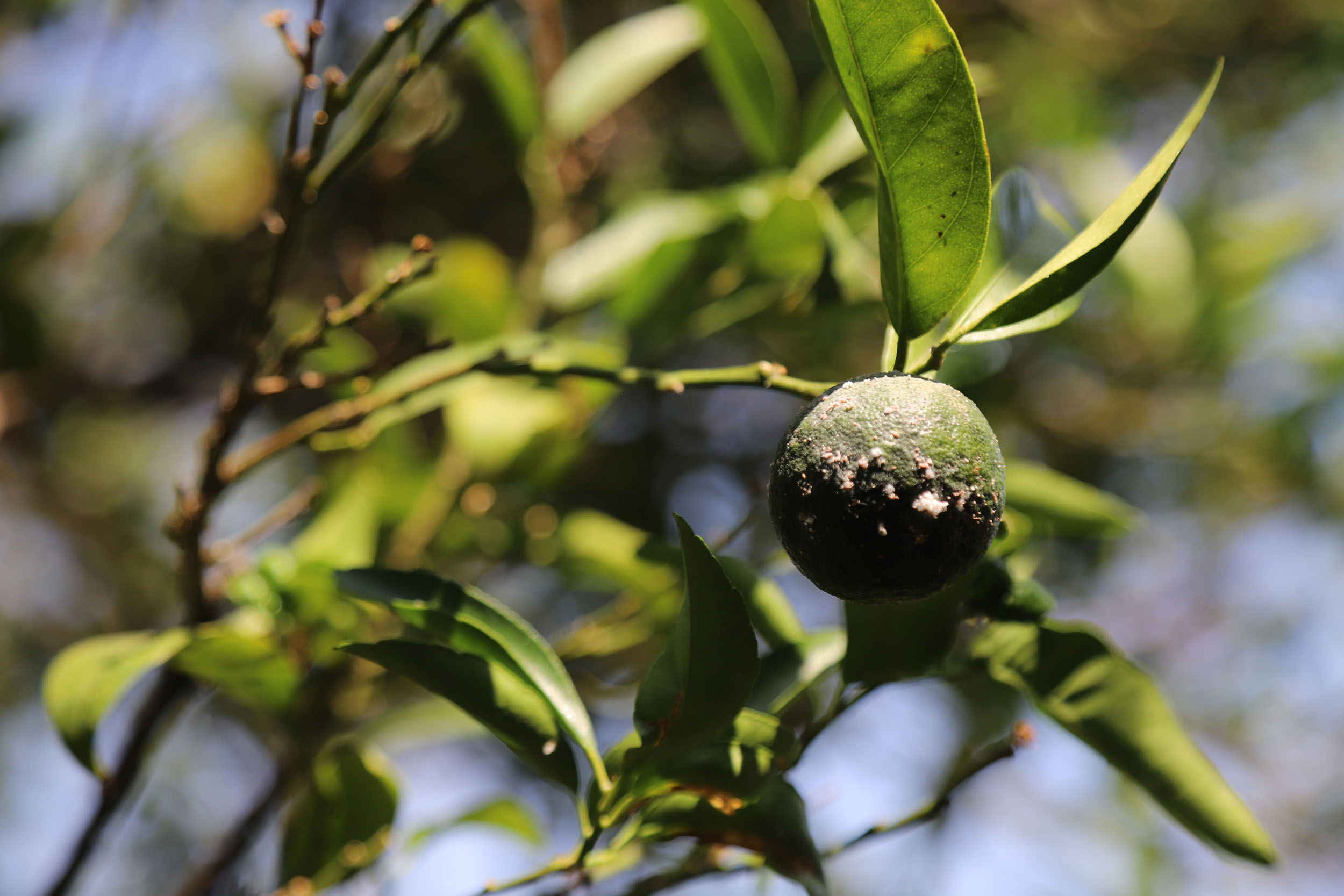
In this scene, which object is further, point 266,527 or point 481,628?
point 266,527

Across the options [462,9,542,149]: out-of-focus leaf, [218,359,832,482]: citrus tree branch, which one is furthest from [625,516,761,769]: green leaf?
[462,9,542,149]: out-of-focus leaf

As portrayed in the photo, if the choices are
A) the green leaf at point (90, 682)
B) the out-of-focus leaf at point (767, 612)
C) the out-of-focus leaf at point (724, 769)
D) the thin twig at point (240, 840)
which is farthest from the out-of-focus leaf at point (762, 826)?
the thin twig at point (240, 840)

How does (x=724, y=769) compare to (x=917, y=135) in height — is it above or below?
below

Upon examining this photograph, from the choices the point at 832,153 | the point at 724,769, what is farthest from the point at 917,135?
the point at 832,153

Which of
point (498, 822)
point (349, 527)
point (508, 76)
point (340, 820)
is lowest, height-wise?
point (498, 822)

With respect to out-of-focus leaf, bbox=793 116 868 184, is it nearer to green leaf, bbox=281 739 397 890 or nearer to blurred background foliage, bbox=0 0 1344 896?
blurred background foliage, bbox=0 0 1344 896

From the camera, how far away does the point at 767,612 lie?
27.9 inches

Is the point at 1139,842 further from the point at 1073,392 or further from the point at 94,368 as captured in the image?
the point at 94,368

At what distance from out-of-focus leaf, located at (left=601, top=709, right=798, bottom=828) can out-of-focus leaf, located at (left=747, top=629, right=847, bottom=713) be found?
69 millimetres

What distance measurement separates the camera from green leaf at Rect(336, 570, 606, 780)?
570 mm

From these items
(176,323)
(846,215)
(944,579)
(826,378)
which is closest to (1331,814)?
(826,378)

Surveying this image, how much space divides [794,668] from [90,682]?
49cm

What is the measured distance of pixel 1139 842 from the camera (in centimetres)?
185

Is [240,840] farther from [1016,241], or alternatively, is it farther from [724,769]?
[1016,241]
